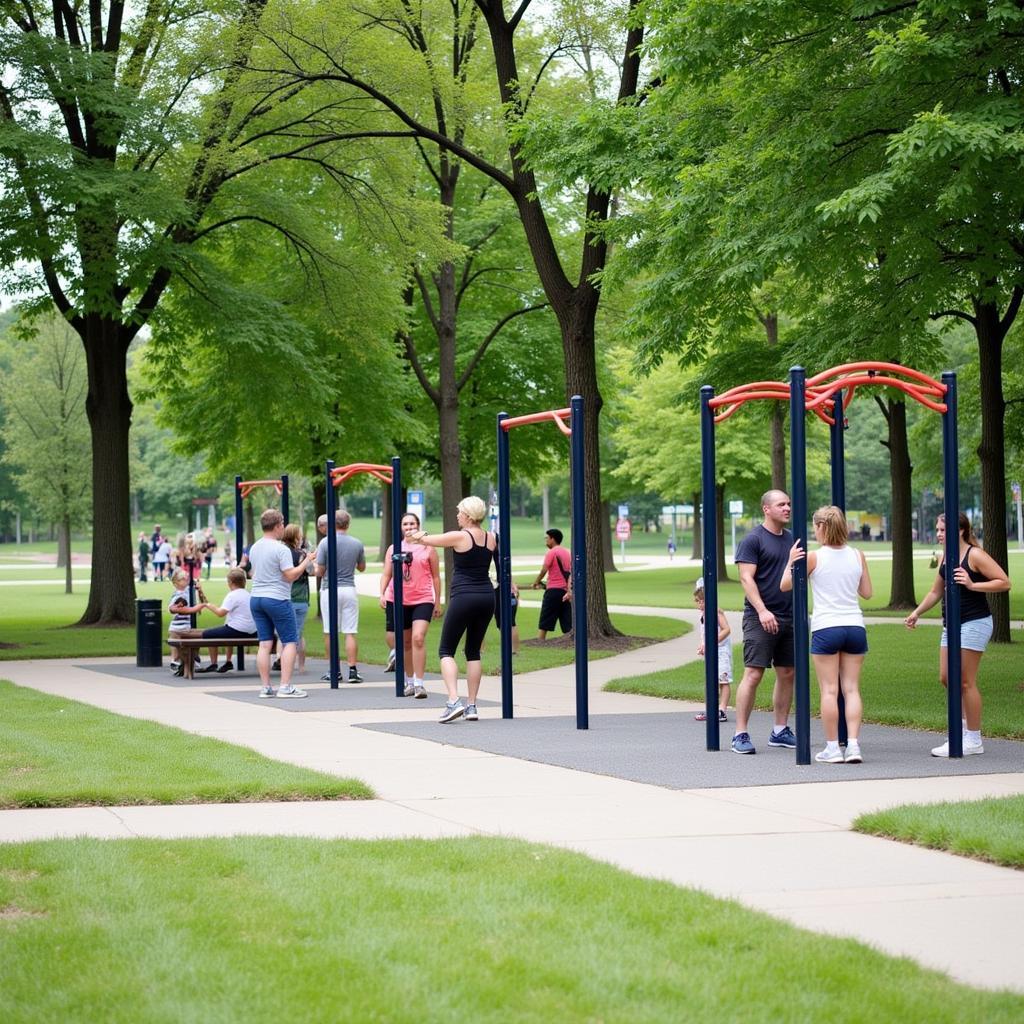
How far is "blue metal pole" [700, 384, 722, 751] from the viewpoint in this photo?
38.4 feet

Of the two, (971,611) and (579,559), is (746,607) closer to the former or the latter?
(971,611)

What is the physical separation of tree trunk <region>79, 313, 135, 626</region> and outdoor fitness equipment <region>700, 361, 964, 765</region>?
19794 mm

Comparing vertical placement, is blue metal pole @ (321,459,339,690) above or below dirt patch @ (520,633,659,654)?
above

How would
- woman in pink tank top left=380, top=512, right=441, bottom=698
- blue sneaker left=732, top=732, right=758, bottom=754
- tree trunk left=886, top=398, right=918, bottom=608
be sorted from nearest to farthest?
blue sneaker left=732, top=732, right=758, bottom=754, woman in pink tank top left=380, top=512, right=441, bottom=698, tree trunk left=886, top=398, right=918, bottom=608

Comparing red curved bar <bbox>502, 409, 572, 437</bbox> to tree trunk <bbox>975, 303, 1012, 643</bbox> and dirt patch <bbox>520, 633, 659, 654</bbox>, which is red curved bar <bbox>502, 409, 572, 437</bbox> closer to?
dirt patch <bbox>520, 633, 659, 654</bbox>

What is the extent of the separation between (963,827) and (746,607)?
13.5 feet

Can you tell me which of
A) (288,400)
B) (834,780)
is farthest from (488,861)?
(288,400)

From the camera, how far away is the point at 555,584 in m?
23.0

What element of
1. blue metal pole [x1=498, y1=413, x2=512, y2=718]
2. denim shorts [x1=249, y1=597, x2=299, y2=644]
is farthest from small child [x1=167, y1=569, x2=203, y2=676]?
blue metal pole [x1=498, y1=413, x2=512, y2=718]

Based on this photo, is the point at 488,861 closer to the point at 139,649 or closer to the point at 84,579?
the point at 139,649

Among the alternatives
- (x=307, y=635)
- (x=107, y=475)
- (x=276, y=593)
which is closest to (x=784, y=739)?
(x=276, y=593)

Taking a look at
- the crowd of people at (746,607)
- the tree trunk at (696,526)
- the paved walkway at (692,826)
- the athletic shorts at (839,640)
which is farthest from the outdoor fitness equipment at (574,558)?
the tree trunk at (696,526)

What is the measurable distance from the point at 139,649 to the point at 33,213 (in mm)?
8093

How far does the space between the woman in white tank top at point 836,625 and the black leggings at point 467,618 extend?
3421mm
